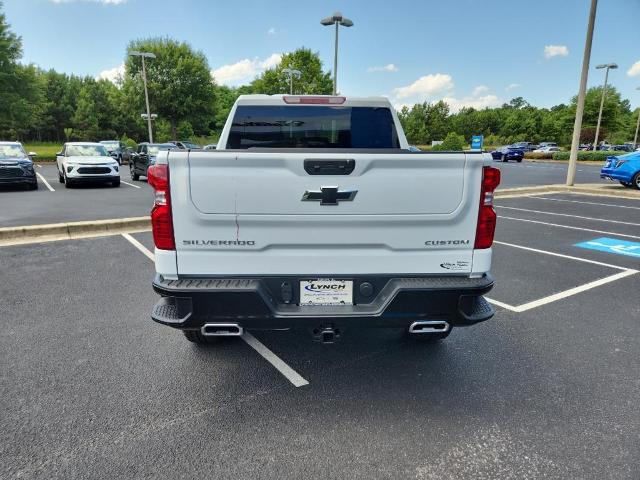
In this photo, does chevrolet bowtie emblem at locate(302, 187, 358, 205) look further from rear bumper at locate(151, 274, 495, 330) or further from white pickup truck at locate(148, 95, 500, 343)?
rear bumper at locate(151, 274, 495, 330)

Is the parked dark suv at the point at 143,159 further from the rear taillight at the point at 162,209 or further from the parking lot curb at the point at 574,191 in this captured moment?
the rear taillight at the point at 162,209

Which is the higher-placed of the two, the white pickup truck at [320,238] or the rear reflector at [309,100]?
the rear reflector at [309,100]

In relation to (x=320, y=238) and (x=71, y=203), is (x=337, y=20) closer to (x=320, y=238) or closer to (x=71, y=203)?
(x=71, y=203)

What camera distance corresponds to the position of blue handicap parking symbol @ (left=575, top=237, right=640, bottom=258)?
7.16m

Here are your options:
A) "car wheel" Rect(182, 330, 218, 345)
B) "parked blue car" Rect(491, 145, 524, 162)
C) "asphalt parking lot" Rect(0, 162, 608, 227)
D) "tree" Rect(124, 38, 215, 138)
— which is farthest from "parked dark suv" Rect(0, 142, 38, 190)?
"parked blue car" Rect(491, 145, 524, 162)

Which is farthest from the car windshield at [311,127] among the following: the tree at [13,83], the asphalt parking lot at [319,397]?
the tree at [13,83]

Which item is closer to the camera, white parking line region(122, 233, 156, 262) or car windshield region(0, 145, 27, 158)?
white parking line region(122, 233, 156, 262)

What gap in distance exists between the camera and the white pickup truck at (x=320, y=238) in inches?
99.3

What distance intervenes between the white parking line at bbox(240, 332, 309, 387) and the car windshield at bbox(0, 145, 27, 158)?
15.2m

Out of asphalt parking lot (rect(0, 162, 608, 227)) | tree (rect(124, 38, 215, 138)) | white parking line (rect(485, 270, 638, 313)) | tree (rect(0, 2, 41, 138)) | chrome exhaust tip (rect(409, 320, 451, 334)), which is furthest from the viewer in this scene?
tree (rect(124, 38, 215, 138))

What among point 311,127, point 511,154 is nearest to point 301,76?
point 511,154

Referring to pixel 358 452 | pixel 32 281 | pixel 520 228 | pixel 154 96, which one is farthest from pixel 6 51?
pixel 358 452

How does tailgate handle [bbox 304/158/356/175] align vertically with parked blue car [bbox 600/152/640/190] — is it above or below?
above

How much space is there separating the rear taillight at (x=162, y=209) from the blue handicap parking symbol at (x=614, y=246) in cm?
742
